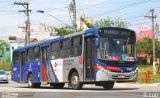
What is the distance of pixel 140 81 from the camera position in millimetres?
39031

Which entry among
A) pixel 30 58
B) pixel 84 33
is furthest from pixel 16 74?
pixel 84 33

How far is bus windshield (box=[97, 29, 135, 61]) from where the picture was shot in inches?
987

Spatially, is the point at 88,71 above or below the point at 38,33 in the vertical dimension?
below

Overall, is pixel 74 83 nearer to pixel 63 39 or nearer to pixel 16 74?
pixel 63 39

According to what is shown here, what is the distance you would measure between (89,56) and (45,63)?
6.70m

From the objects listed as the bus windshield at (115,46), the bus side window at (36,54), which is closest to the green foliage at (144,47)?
the bus side window at (36,54)

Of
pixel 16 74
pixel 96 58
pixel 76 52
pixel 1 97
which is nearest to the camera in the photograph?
pixel 1 97

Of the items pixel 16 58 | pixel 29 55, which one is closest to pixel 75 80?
pixel 29 55

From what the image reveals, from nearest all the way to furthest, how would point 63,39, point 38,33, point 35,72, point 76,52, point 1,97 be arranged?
point 1,97
point 76,52
point 63,39
point 35,72
point 38,33

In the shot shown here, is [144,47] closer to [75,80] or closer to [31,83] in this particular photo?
[31,83]

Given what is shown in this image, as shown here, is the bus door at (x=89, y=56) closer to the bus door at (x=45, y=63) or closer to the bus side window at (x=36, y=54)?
the bus door at (x=45, y=63)

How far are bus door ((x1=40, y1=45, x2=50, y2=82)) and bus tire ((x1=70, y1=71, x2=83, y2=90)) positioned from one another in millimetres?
3941

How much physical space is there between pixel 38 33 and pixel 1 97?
131240 mm

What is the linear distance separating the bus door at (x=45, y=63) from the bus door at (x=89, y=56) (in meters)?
5.84
